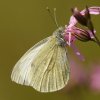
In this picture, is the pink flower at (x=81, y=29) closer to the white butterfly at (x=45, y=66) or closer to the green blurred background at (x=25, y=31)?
the white butterfly at (x=45, y=66)

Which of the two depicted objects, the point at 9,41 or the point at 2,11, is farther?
the point at 2,11

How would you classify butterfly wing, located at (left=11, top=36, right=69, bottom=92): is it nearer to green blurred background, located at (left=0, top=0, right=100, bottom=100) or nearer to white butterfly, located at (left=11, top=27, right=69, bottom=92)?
white butterfly, located at (left=11, top=27, right=69, bottom=92)

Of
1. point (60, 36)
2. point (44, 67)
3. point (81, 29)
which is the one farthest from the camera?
point (44, 67)

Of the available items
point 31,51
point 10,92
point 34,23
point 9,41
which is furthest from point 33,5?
point 31,51

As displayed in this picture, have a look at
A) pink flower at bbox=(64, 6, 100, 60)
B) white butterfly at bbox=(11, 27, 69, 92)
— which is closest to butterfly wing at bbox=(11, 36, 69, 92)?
white butterfly at bbox=(11, 27, 69, 92)

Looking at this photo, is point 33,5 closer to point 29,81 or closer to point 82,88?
point 82,88

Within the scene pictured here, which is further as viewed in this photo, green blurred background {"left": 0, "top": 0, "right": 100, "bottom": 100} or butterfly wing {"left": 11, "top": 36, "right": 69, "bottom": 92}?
green blurred background {"left": 0, "top": 0, "right": 100, "bottom": 100}

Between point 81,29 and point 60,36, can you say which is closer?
point 81,29

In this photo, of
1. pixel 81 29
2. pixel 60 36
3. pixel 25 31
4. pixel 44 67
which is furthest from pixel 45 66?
pixel 25 31

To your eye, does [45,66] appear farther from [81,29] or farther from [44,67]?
[81,29]
